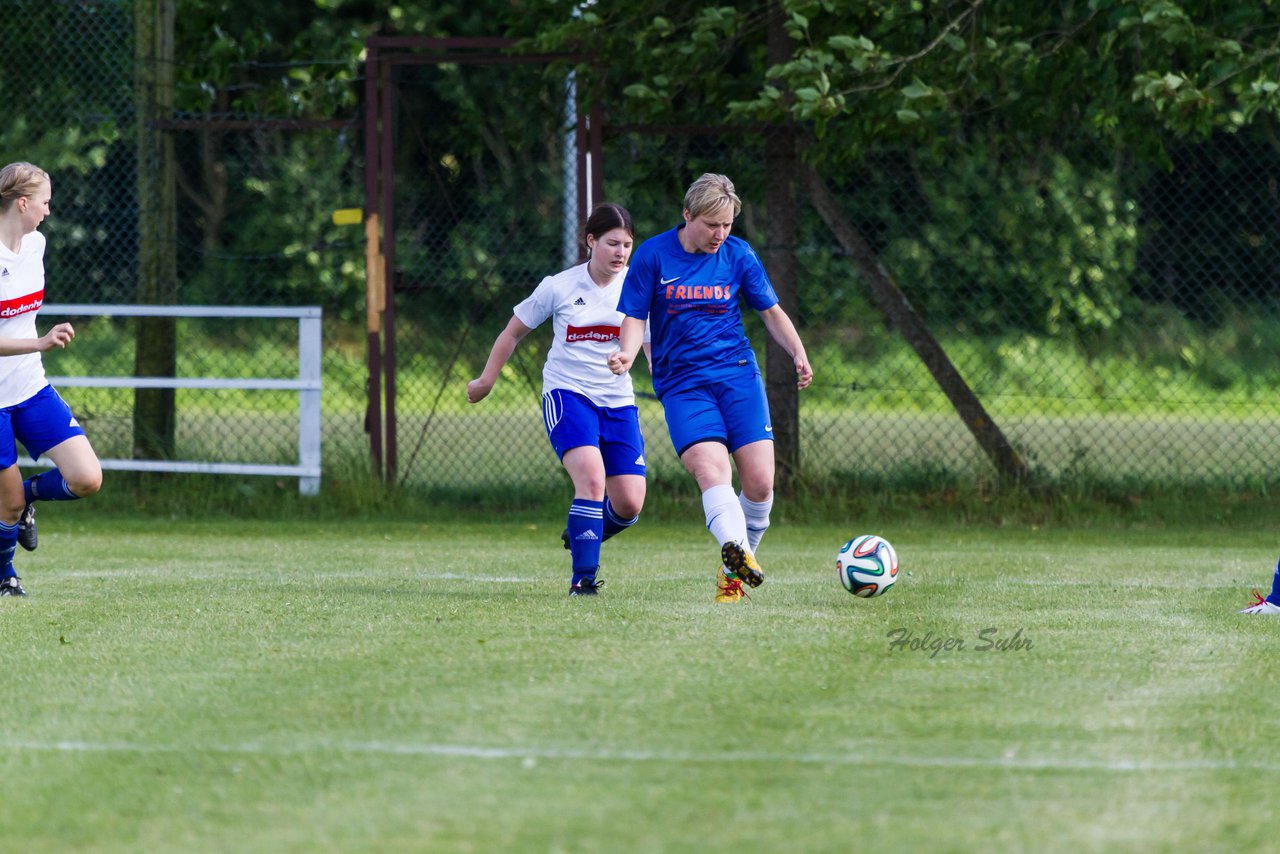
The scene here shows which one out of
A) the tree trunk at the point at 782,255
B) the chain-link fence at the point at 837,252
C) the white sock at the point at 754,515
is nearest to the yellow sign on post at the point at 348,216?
the chain-link fence at the point at 837,252

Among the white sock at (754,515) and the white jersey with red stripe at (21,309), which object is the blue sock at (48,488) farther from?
the white sock at (754,515)

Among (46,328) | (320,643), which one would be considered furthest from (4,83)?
(320,643)

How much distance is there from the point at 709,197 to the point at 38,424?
3127 mm

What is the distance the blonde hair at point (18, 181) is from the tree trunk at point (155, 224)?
5.56 meters

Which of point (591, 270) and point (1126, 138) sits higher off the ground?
point (1126, 138)

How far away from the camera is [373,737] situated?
14.9 ft

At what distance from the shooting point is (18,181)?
24.1 ft

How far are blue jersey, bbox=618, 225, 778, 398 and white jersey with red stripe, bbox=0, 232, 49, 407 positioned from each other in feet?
8.33

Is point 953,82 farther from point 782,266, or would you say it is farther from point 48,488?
point 48,488

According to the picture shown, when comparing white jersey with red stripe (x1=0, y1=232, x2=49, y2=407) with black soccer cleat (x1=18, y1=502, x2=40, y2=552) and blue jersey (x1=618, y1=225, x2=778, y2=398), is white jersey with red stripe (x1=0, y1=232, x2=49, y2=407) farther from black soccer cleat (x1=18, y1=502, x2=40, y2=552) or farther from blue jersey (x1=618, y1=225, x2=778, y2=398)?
blue jersey (x1=618, y1=225, x2=778, y2=398)

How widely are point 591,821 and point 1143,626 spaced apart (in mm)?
3613

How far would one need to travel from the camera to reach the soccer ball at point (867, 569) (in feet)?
24.2

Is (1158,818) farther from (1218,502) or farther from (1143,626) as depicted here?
(1218,502)

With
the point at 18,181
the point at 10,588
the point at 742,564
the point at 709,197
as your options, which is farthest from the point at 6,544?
the point at 709,197
